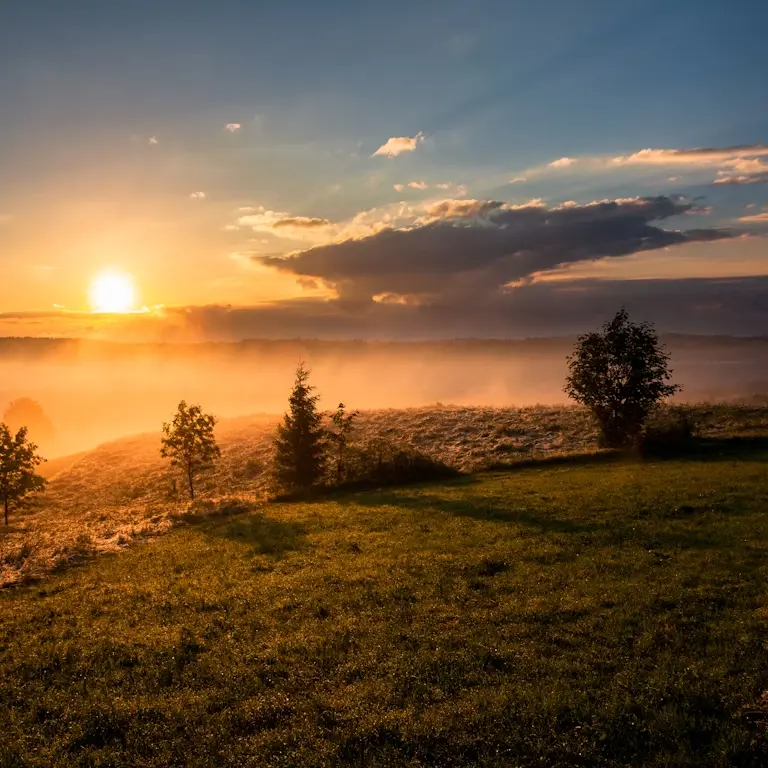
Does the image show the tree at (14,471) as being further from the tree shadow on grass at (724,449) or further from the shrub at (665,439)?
the tree shadow on grass at (724,449)

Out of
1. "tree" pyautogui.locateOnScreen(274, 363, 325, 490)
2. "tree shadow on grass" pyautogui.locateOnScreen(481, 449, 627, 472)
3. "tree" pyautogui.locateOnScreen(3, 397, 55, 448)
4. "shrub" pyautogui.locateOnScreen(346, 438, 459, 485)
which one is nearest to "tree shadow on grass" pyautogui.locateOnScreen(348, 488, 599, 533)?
"shrub" pyautogui.locateOnScreen(346, 438, 459, 485)

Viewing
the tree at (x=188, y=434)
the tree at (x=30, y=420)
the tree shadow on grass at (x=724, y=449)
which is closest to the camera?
the tree shadow on grass at (x=724, y=449)

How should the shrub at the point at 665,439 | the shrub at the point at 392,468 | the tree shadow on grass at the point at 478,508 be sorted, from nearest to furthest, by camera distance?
the tree shadow on grass at the point at 478,508 → the shrub at the point at 665,439 → the shrub at the point at 392,468

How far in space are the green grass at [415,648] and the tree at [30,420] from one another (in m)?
176

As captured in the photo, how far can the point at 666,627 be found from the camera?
17516mm

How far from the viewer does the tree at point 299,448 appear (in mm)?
53812

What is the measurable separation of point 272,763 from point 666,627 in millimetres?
12239

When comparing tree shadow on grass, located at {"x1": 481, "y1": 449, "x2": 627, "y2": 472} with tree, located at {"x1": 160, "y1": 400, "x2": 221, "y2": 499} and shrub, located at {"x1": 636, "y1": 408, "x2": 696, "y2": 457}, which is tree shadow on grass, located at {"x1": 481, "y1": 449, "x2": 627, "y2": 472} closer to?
shrub, located at {"x1": 636, "y1": 408, "x2": 696, "y2": 457}

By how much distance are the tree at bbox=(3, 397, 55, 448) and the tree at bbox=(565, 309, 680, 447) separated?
6871 inches

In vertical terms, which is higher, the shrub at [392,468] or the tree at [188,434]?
the tree at [188,434]

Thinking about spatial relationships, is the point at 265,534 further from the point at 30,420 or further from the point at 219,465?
the point at 30,420

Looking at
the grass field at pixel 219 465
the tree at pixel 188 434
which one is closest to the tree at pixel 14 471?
the grass field at pixel 219 465

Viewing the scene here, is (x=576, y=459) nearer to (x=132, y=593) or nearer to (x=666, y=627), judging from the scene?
(x=666, y=627)

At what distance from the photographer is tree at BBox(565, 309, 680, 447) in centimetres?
6050
